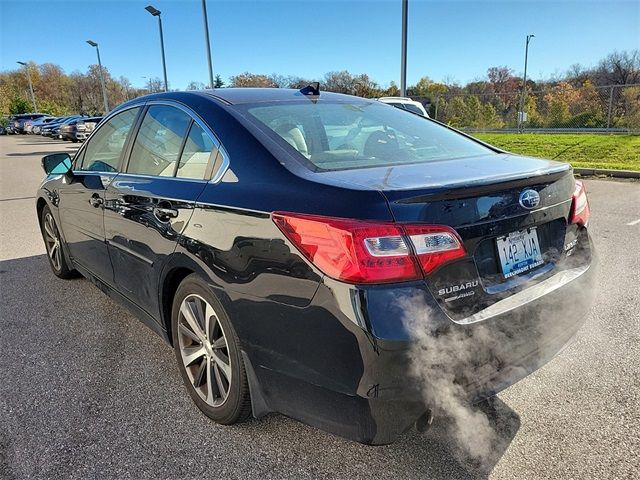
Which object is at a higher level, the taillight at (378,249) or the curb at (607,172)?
the taillight at (378,249)

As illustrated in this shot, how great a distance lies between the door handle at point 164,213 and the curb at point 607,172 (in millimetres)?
9748

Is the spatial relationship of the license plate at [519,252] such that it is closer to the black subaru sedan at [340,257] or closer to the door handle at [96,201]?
the black subaru sedan at [340,257]

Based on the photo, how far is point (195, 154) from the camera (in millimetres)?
2600

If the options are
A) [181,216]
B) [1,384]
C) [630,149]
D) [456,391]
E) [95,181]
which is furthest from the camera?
[630,149]

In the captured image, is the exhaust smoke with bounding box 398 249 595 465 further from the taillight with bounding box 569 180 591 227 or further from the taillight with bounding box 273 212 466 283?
the taillight with bounding box 569 180 591 227

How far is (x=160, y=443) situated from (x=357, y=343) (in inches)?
49.8

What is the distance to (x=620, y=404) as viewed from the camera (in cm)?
255

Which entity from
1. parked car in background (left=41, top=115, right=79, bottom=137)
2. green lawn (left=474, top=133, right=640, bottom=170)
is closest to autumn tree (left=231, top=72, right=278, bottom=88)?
parked car in background (left=41, top=115, right=79, bottom=137)

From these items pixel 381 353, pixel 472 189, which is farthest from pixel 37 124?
pixel 381 353

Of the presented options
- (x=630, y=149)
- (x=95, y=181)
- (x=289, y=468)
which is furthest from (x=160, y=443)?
(x=630, y=149)

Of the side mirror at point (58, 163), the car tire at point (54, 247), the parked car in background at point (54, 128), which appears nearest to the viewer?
the side mirror at point (58, 163)

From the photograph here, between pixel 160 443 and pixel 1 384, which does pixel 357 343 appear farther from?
pixel 1 384

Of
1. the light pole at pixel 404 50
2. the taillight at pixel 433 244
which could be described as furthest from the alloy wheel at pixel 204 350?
the light pole at pixel 404 50

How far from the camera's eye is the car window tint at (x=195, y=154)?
8.22ft
